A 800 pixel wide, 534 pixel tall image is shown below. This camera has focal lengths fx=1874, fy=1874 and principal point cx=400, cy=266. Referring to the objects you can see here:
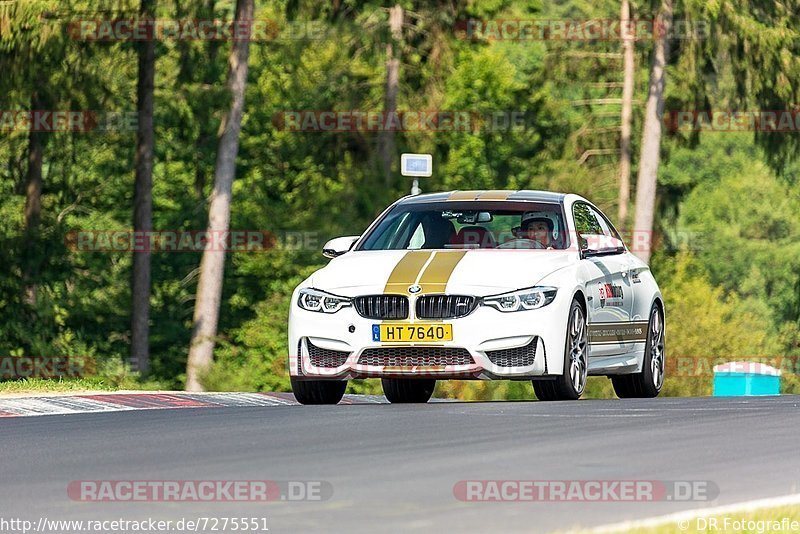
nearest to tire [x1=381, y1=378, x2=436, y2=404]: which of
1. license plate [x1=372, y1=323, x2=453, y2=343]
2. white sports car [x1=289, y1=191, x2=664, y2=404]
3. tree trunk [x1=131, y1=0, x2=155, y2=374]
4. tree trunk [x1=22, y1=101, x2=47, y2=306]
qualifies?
white sports car [x1=289, y1=191, x2=664, y2=404]

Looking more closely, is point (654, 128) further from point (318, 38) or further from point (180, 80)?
point (180, 80)

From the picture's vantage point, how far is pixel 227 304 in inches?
2045

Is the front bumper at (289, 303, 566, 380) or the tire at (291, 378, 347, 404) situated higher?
the front bumper at (289, 303, 566, 380)

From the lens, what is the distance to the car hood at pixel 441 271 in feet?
48.8

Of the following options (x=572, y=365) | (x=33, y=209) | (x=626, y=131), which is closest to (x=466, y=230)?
(x=572, y=365)

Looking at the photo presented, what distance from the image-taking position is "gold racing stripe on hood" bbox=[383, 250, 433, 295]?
14.9 metres

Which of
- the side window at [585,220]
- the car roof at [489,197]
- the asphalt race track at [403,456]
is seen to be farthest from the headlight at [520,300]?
the car roof at [489,197]

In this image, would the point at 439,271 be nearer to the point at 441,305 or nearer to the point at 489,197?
the point at 441,305

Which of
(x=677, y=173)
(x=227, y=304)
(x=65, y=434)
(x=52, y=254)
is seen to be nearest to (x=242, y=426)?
(x=65, y=434)

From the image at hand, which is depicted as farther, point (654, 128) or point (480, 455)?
point (654, 128)

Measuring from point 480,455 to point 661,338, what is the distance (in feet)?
25.3

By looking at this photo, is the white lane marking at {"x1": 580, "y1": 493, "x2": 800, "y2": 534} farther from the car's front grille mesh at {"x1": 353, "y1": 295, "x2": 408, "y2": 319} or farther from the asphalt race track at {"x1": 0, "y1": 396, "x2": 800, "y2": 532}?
the car's front grille mesh at {"x1": 353, "y1": 295, "x2": 408, "y2": 319}

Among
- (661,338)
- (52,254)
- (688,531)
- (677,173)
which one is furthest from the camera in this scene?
(677,173)

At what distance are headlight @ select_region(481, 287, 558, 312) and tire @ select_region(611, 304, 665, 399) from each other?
120 inches
